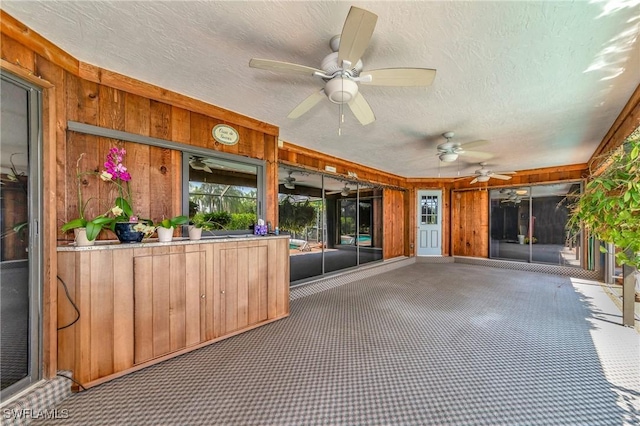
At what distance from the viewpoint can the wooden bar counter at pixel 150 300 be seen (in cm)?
187

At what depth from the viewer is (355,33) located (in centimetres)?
135

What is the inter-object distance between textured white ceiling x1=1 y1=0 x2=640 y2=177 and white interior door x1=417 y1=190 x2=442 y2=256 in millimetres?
4577

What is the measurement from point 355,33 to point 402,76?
496mm

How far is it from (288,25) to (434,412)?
269cm

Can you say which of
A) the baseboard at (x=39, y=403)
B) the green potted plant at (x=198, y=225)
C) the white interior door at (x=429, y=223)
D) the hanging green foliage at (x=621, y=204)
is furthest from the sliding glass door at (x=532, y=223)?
the baseboard at (x=39, y=403)

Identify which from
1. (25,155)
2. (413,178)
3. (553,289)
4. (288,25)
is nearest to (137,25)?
(288,25)

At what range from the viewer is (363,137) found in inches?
155

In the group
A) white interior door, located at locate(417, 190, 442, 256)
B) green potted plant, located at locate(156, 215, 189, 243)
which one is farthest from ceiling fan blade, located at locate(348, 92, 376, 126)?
white interior door, located at locate(417, 190, 442, 256)

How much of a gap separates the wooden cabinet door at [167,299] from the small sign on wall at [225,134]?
1326 mm

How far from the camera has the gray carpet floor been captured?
64.4 inches

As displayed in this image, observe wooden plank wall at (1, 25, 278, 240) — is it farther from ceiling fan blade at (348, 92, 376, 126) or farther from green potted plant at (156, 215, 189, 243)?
ceiling fan blade at (348, 92, 376, 126)

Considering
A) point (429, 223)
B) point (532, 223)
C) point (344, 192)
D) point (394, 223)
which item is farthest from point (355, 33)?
point (532, 223)

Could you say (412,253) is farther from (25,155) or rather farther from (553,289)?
(25,155)

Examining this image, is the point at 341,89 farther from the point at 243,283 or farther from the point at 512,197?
the point at 512,197
